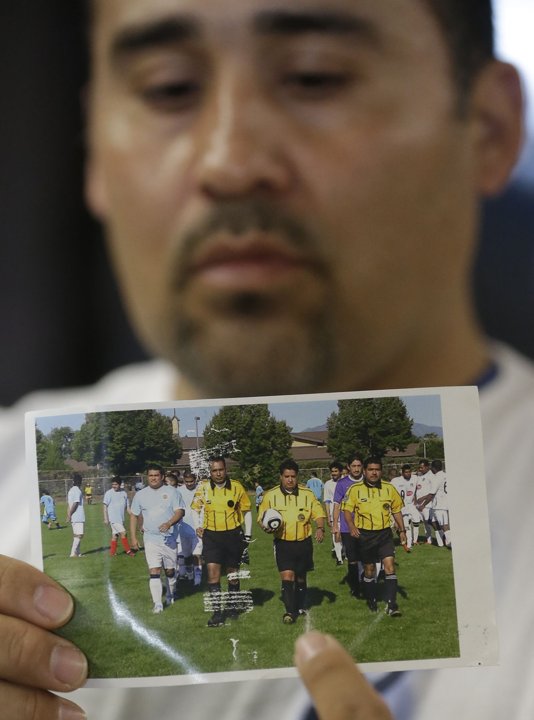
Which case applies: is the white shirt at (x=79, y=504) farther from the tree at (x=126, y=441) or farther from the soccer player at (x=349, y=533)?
the soccer player at (x=349, y=533)

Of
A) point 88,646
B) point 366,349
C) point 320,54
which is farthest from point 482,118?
point 88,646

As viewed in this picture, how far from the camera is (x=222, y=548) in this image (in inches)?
26.9

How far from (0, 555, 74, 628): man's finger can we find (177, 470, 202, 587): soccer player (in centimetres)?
11

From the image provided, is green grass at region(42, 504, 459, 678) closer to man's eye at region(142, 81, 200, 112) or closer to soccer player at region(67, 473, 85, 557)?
soccer player at region(67, 473, 85, 557)

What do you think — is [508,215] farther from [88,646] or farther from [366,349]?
[88,646]

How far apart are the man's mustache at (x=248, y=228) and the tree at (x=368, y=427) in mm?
333

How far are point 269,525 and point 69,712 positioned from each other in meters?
0.27

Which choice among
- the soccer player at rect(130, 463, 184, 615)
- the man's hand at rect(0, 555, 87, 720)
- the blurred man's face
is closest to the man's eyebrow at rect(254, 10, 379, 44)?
the blurred man's face

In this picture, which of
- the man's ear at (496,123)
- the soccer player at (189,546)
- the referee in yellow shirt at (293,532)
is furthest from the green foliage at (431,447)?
the man's ear at (496,123)

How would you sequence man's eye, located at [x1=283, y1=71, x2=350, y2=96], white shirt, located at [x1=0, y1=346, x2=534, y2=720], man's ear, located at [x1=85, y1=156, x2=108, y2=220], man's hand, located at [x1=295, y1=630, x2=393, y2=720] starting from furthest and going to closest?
1. man's ear, located at [x1=85, y1=156, x2=108, y2=220]
2. man's eye, located at [x1=283, y1=71, x2=350, y2=96]
3. white shirt, located at [x1=0, y1=346, x2=534, y2=720]
4. man's hand, located at [x1=295, y1=630, x2=393, y2=720]

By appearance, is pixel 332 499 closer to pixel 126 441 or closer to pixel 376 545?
pixel 376 545

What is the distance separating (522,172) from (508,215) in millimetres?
65

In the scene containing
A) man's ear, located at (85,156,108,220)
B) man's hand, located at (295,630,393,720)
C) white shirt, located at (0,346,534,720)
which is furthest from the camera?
man's ear, located at (85,156,108,220)

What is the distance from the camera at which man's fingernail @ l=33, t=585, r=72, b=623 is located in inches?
26.0
